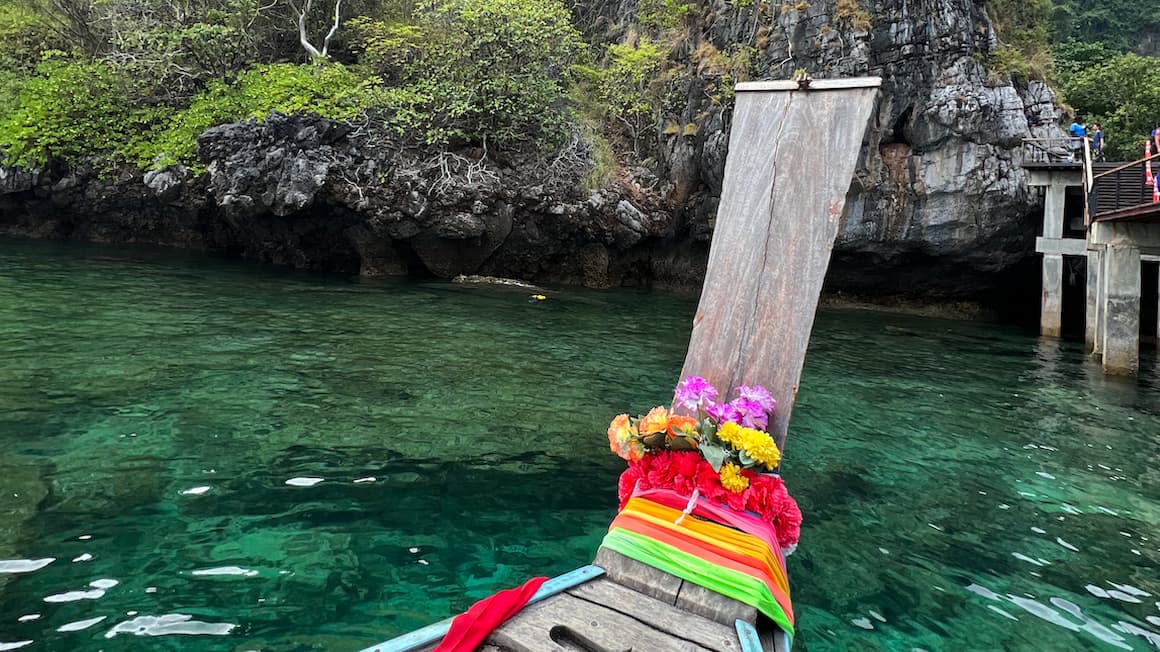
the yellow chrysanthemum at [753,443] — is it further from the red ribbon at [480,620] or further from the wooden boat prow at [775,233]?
the red ribbon at [480,620]

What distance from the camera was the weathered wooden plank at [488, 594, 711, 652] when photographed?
2.00 metres

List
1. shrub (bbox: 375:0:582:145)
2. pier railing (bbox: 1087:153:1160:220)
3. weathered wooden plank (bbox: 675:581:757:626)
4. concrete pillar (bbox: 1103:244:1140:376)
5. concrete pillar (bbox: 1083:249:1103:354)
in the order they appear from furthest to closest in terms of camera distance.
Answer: shrub (bbox: 375:0:582:145) → concrete pillar (bbox: 1083:249:1103:354) → pier railing (bbox: 1087:153:1160:220) → concrete pillar (bbox: 1103:244:1140:376) → weathered wooden plank (bbox: 675:581:757:626)

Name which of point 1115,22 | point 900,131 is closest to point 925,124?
point 900,131

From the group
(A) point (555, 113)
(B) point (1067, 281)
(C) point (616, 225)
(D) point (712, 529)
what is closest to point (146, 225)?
(A) point (555, 113)

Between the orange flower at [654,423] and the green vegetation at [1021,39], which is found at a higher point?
the green vegetation at [1021,39]

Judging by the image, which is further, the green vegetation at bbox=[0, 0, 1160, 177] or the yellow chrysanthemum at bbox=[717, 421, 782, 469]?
the green vegetation at bbox=[0, 0, 1160, 177]

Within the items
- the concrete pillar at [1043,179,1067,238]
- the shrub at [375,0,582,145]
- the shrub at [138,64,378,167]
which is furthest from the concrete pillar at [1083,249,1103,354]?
the shrub at [138,64,378,167]

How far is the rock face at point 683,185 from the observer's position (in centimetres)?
1630

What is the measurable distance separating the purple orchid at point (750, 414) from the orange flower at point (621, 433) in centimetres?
49

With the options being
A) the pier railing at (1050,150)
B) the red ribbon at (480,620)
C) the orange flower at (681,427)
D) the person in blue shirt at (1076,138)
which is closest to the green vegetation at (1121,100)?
the person in blue shirt at (1076,138)

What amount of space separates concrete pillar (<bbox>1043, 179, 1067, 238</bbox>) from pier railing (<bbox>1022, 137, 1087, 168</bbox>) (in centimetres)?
79

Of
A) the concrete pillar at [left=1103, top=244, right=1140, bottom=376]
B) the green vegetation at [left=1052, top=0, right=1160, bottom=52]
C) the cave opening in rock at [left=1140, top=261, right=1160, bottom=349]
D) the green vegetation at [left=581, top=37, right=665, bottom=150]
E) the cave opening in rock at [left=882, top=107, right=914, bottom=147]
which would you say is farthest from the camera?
the green vegetation at [left=1052, top=0, right=1160, bottom=52]

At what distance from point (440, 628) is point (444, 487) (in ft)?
9.42

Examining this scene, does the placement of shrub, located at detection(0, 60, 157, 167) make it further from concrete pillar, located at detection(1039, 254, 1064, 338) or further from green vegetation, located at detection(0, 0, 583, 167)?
concrete pillar, located at detection(1039, 254, 1064, 338)
